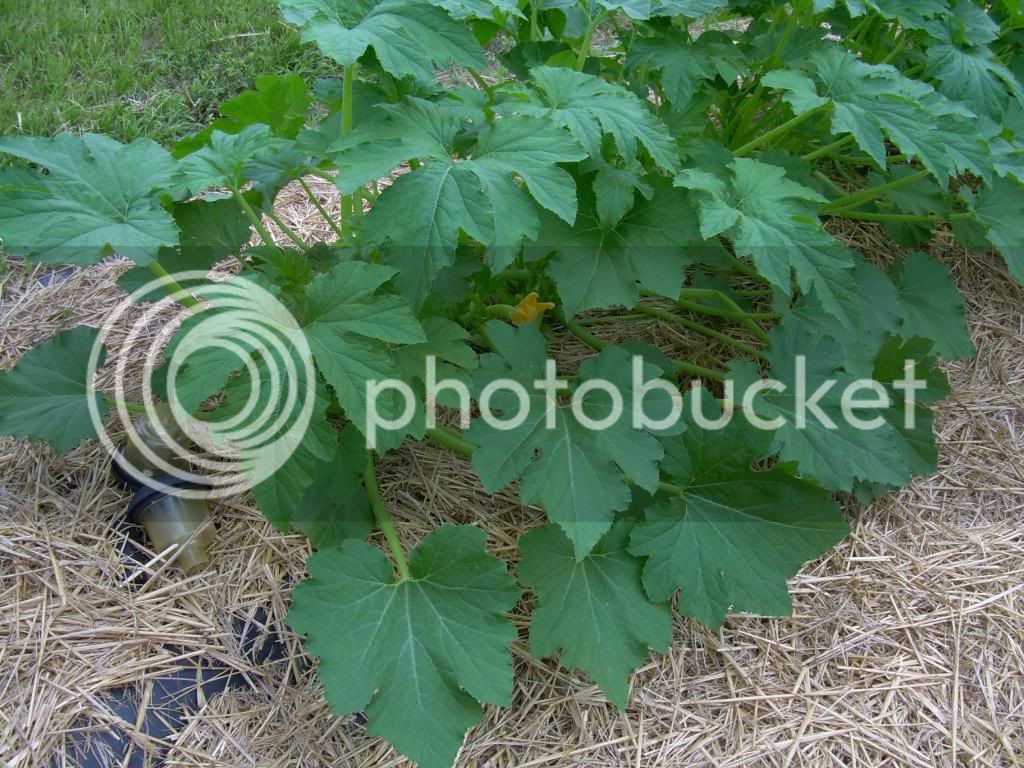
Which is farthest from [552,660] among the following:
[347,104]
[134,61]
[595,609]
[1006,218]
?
[134,61]

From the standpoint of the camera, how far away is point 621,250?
1.79 meters

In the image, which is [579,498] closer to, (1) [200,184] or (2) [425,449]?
(2) [425,449]

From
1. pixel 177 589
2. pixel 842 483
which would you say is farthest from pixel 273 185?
pixel 842 483

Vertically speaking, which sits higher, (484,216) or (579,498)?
(484,216)

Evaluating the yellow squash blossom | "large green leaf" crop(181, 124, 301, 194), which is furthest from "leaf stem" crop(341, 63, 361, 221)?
the yellow squash blossom

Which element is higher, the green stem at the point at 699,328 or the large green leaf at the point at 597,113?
the large green leaf at the point at 597,113

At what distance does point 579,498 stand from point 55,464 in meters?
1.19

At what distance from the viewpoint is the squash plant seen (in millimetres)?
1452

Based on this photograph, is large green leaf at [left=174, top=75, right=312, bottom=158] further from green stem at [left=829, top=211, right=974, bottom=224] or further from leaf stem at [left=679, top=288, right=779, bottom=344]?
green stem at [left=829, top=211, right=974, bottom=224]

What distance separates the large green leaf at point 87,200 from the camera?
4.58 feet

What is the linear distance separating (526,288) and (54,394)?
1.11m

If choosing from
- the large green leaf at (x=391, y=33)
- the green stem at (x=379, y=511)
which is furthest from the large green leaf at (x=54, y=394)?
the large green leaf at (x=391, y=33)

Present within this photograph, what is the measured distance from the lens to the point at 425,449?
6.48 feet

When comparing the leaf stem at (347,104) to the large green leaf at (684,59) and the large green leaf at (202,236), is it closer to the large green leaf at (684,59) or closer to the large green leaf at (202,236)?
the large green leaf at (202,236)
